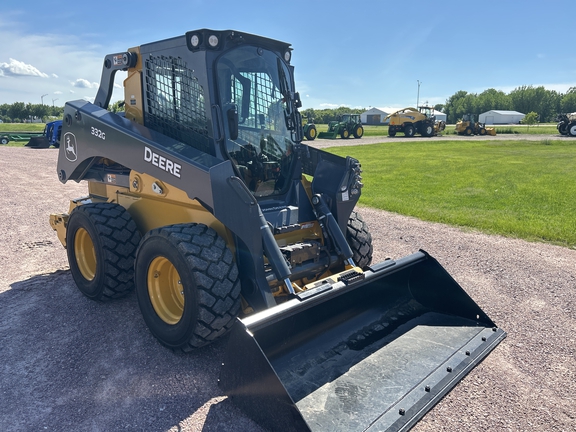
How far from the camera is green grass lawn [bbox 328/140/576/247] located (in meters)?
8.38

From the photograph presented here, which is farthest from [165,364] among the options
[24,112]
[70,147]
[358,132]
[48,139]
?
[24,112]

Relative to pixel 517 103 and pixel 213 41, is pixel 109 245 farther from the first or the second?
pixel 517 103

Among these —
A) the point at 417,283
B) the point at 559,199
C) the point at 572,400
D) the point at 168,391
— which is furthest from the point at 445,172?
the point at 168,391

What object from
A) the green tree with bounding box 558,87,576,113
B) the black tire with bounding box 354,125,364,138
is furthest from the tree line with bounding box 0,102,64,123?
the green tree with bounding box 558,87,576,113

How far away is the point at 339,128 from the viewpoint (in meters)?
36.3

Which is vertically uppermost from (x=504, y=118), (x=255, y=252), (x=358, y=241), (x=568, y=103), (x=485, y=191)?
(x=568, y=103)

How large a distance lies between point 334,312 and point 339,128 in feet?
110

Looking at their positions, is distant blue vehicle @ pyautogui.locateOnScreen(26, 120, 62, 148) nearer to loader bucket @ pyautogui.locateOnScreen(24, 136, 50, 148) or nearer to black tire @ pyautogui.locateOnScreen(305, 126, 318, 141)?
loader bucket @ pyautogui.locateOnScreen(24, 136, 50, 148)

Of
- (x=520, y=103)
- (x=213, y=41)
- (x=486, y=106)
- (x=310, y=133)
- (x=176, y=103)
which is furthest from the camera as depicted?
(x=486, y=106)

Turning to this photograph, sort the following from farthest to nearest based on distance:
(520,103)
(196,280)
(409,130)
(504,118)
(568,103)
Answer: (520,103) < (568,103) < (504,118) < (409,130) < (196,280)

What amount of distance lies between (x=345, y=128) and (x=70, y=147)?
108 ft

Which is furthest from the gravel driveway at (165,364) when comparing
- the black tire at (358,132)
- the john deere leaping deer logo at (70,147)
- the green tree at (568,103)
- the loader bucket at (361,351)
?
the green tree at (568,103)

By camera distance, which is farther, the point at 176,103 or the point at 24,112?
the point at 24,112

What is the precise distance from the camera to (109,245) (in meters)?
4.46
